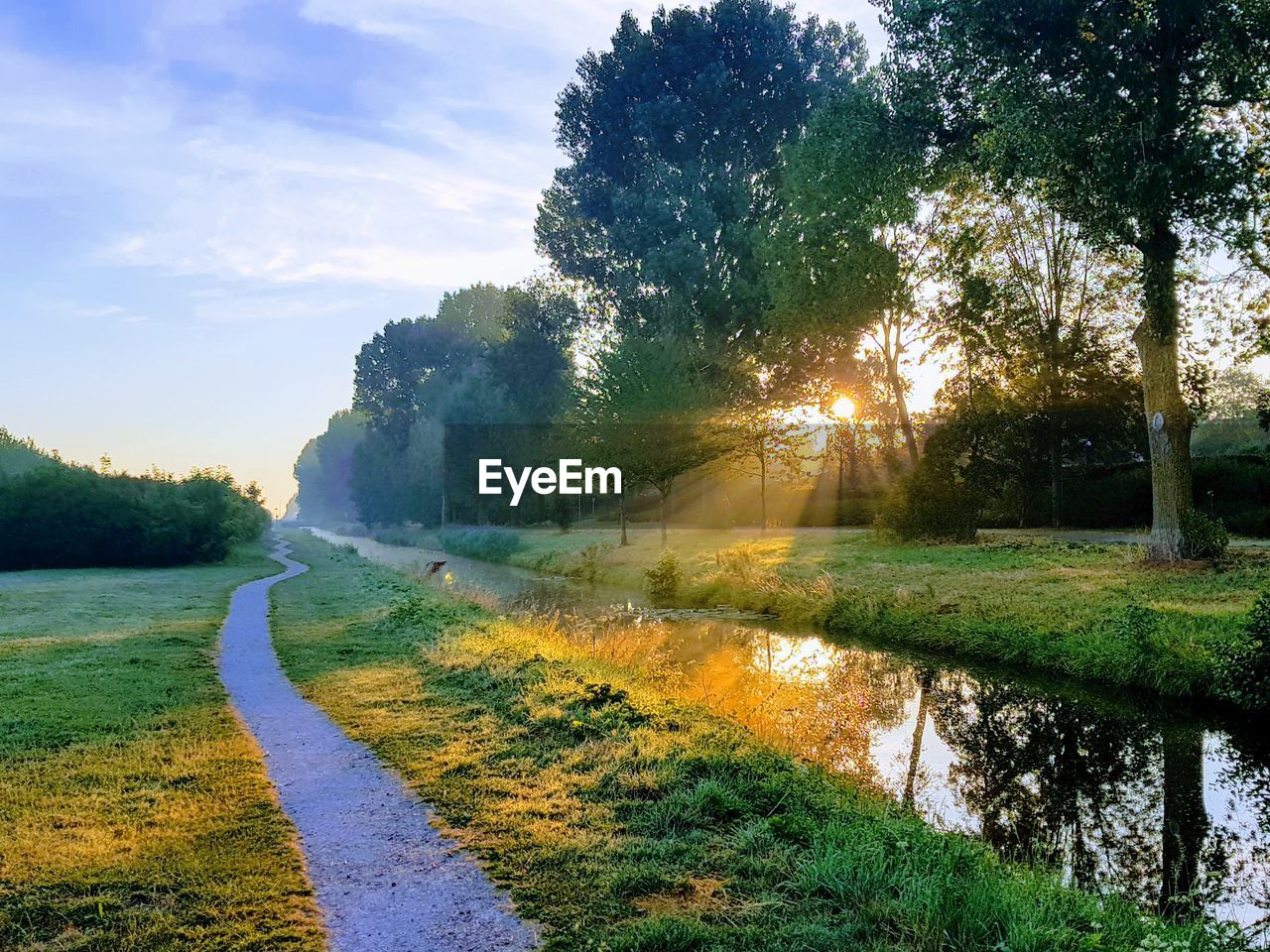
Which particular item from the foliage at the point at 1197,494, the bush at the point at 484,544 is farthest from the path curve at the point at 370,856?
the bush at the point at 484,544

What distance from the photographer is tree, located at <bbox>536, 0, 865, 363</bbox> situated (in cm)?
3206

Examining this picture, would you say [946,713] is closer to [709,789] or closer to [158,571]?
[709,789]

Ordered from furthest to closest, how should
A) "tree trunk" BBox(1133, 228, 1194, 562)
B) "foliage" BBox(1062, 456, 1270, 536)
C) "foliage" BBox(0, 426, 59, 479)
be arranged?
"foliage" BBox(0, 426, 59, 479) < "foliage" BBox(1062, 456, 1270, 536) < "tree trunk" BBox(1133, 228, 1194, 562)

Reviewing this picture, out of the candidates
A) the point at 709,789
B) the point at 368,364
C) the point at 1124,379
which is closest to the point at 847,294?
the point at 1124,379

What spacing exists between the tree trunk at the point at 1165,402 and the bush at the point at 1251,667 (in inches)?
296

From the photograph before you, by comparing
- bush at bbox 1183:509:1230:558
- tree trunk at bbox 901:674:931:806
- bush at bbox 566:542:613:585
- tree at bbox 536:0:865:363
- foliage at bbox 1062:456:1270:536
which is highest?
tree at bbox 536:0:865:363

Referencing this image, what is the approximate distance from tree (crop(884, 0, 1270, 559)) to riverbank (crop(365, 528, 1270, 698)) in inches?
92.0

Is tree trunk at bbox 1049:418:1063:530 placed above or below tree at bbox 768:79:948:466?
below

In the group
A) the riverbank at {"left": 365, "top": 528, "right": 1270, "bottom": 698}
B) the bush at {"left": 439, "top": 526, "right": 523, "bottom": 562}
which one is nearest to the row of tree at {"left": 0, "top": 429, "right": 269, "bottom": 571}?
the bush at {"left": 439, "top": 526, "right": 523, "bottom": 562}

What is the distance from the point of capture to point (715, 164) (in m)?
33.9

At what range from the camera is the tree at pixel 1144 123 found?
14203 mm

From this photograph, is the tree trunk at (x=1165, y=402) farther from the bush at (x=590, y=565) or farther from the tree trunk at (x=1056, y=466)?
the bush at (x=590, y=565)

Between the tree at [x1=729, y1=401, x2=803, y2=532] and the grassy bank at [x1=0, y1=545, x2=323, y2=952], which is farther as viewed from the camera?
the tree at [x1=729, y1=401, x2=803, y2=532]

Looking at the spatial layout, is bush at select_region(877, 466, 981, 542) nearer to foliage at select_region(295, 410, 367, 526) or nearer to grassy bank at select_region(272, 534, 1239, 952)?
grassy bank at select_region(272, 534, 1239, 952)
